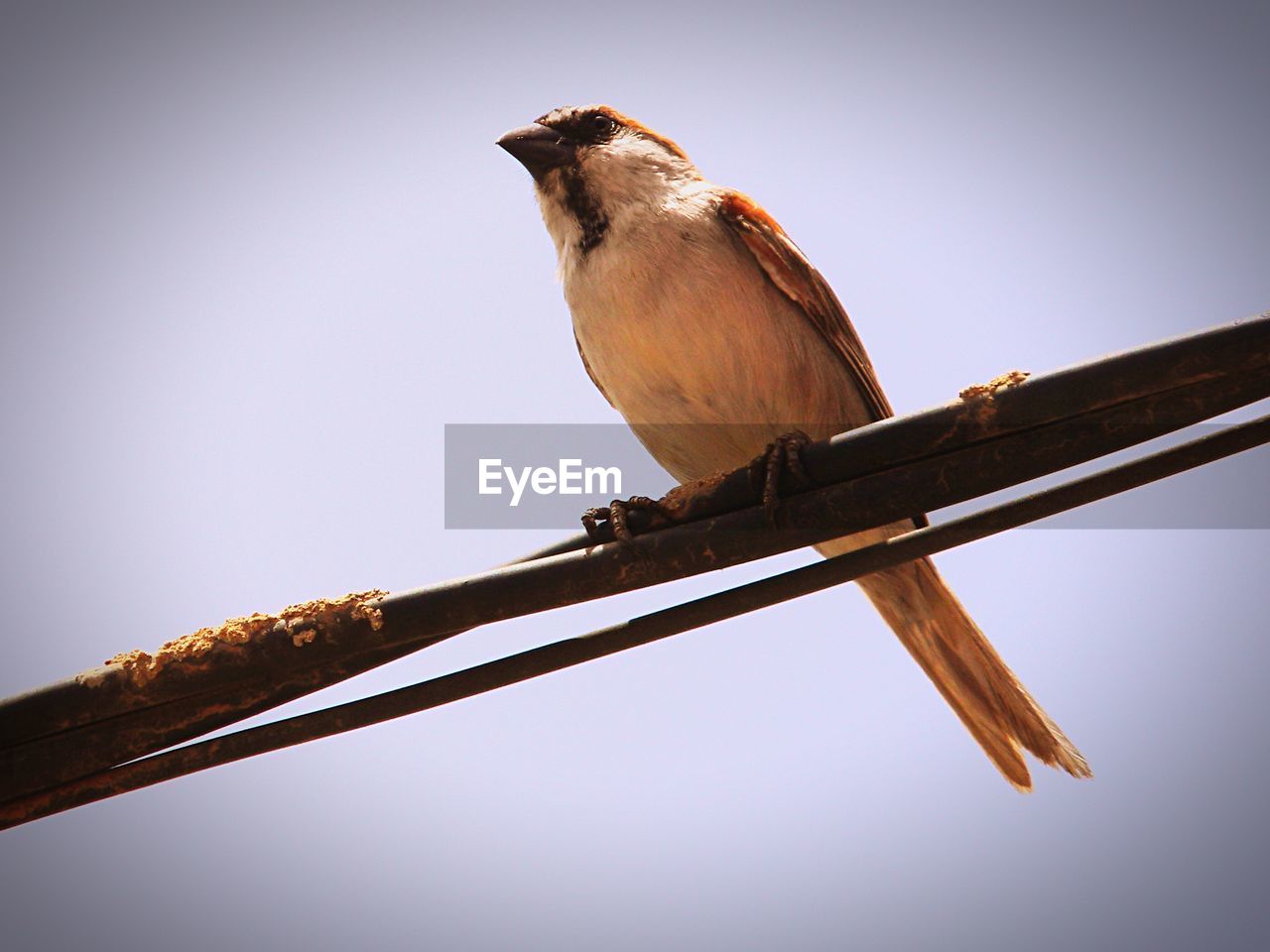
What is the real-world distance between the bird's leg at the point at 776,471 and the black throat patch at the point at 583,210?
1521 millimetres

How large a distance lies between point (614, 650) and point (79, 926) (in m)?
13.1

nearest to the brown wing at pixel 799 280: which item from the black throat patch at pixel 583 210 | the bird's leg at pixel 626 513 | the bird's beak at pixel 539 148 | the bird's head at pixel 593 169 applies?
the bird's head at pixel 593 169

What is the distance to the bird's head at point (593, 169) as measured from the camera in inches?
143

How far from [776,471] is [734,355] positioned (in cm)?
122

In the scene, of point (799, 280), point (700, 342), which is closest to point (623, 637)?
point (700, 342)

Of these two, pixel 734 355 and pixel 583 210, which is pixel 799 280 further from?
pixel 583 210

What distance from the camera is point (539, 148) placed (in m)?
3.88

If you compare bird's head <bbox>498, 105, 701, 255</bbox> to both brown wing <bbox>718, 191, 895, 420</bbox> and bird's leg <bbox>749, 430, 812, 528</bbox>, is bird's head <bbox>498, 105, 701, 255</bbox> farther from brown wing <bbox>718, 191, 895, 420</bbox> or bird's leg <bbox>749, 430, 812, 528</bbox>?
bird's leg <bbox>749, 430, 812, 528</bbox>

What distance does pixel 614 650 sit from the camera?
198 centimetres

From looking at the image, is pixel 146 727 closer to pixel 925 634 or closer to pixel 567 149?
pixel 925 634

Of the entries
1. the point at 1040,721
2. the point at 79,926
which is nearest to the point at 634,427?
the point at 1040,721

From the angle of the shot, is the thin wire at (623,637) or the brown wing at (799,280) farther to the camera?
the brown wing at (799,280)

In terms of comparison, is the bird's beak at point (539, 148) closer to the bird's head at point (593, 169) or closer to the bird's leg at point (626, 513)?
the bird's head at point (593, 169)

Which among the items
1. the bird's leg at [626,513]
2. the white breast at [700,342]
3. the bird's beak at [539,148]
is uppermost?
the bird's beak at [539,148]
